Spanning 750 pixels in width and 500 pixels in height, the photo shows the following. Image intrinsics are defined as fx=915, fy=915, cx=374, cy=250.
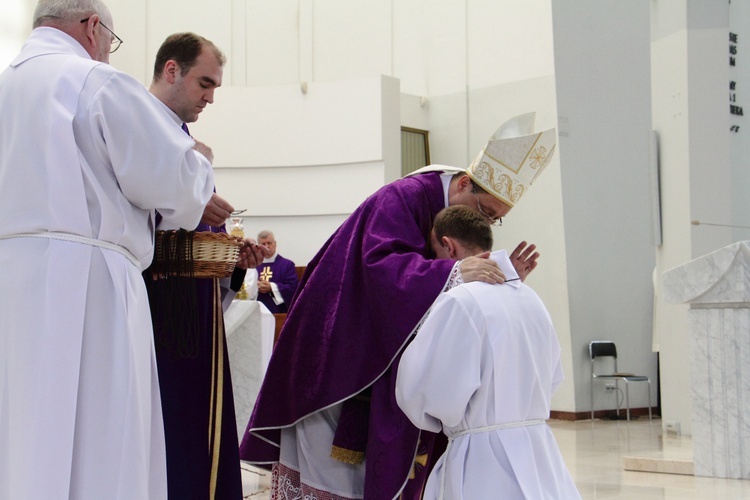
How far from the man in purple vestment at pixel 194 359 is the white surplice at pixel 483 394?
72 cm

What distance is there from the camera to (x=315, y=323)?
3.70 meters

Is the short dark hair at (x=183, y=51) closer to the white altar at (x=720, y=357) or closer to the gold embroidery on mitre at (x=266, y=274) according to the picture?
the white altar at (x=720, y=357)

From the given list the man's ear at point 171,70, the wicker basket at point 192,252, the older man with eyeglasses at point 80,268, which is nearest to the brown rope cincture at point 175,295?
the wicker basket at point 192,252

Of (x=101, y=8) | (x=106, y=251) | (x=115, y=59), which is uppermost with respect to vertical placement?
(x=115, y=59)

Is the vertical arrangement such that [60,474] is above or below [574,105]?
below

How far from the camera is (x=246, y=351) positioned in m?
7.08

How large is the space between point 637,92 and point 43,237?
11.2 m

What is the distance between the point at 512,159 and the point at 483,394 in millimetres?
1174

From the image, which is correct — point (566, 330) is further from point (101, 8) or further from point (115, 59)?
point (101, 8)

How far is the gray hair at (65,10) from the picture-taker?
3.03 m

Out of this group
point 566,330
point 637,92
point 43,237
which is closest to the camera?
point 43,237

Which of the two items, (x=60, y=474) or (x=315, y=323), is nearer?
(x=60, y=474)

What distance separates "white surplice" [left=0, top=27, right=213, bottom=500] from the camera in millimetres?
2605

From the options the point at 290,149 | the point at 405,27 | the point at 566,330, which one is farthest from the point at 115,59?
the point at 566,330
